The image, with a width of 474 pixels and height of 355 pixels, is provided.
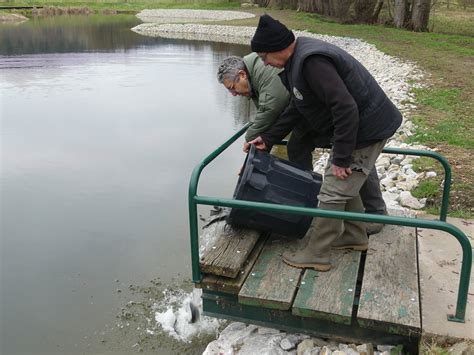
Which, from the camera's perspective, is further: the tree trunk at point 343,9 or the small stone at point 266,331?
the tree trunk at point 343,9

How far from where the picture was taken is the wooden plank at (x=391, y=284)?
124 inches

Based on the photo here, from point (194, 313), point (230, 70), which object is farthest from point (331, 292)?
point (230, 70)

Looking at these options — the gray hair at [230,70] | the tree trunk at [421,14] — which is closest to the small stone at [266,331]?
the gray hair at [230,70]

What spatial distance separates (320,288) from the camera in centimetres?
347

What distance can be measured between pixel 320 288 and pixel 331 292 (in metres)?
0.08

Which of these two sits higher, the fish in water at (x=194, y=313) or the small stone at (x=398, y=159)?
the small stone at (x=398, y=159)

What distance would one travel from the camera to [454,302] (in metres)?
3.35

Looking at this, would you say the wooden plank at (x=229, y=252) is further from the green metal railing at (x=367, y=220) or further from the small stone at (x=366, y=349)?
the small stone at (x=366, y=349)

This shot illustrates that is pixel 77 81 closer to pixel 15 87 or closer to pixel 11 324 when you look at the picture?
pixel 15 87

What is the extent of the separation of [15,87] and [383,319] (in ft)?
50.3

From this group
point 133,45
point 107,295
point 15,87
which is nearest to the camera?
point 107,295

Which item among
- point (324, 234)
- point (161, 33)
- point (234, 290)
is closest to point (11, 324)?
point (234, 290)

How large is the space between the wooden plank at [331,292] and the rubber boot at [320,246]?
0.19 ft

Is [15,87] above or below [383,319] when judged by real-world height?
below
